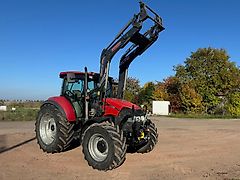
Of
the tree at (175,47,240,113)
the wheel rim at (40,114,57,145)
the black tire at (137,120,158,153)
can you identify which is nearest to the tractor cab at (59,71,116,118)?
the wheel rim at (40,114,57,145)

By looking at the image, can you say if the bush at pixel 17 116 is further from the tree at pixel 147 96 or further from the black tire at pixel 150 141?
the tree at pixel 147 96

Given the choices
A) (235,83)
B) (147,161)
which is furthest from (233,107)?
(147,161)

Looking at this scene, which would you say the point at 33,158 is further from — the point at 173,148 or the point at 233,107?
the point at 233,107

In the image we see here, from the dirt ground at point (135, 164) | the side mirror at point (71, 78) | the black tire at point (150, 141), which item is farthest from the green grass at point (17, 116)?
the black tire at point (150, 141)

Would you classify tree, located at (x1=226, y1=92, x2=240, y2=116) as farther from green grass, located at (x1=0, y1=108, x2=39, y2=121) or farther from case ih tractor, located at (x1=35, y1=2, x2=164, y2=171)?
case ih tractor, located at (x1=35, y1=2, x2=164, y2=171)

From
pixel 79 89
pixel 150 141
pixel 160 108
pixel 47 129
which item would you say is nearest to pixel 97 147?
pixel 150 141

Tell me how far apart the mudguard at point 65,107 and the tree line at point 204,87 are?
3725 centimetres

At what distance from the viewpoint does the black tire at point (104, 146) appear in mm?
7605

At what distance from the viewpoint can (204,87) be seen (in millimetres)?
47562

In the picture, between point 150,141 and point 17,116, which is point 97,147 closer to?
point 150,141

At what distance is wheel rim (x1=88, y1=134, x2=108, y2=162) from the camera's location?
805cm

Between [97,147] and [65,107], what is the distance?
175cm

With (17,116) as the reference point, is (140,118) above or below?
above

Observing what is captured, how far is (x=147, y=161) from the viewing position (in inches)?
348
